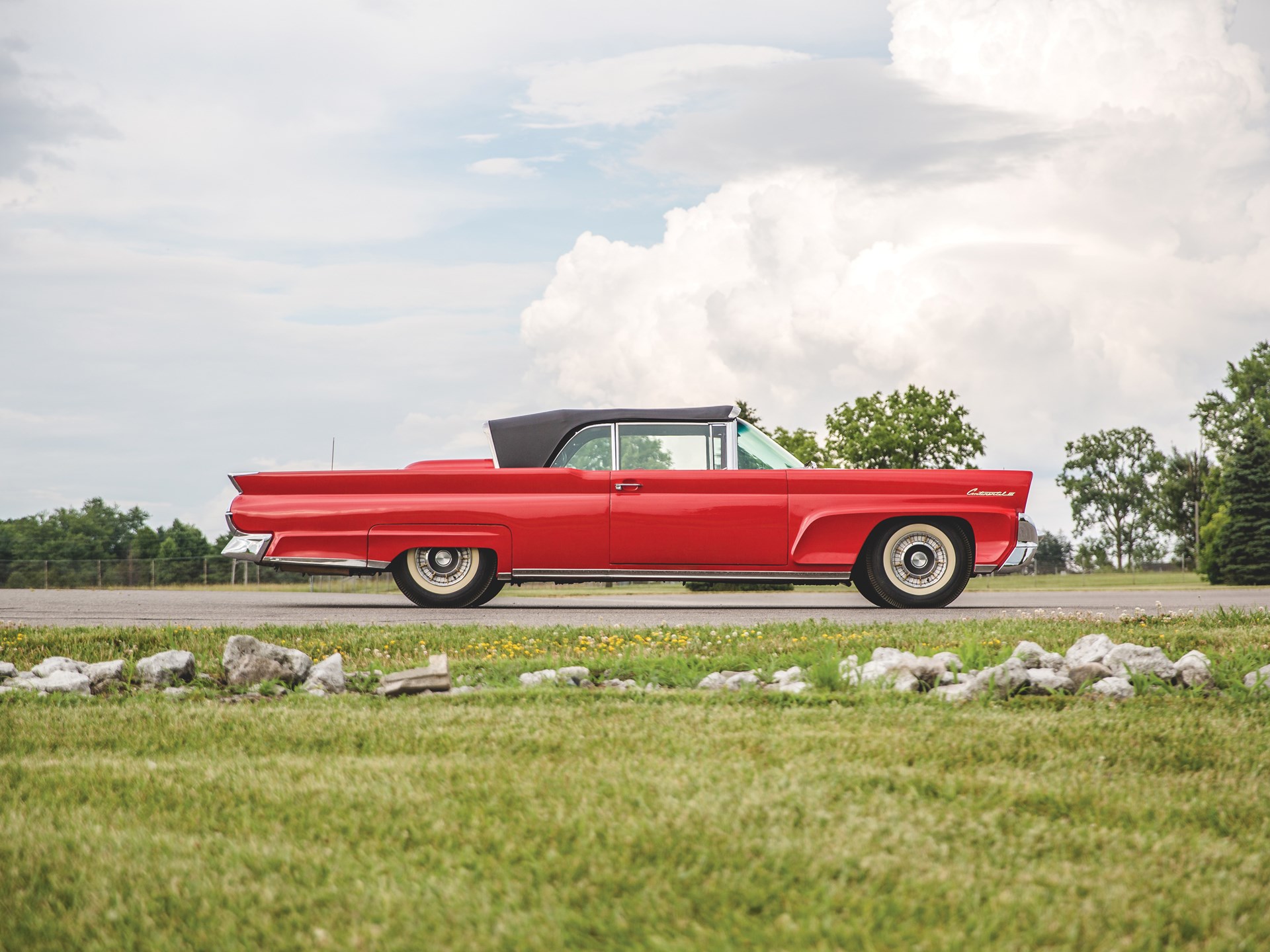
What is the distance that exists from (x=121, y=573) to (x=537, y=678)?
152 ft

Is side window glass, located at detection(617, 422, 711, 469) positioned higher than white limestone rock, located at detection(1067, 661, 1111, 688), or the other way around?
side window glass, located at detection(617, 422, 711, 469)

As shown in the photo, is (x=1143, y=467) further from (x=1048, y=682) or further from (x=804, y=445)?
(x=1048, y=682)

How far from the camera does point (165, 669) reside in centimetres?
516

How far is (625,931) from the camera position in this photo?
7.21ft

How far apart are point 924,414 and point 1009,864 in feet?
128

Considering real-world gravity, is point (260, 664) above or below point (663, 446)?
below

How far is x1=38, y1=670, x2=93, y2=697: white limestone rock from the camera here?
4.92 m

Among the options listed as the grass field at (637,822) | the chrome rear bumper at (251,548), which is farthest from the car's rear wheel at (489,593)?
the grass field at (637,822)

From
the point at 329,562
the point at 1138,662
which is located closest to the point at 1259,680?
the point at 1138,662

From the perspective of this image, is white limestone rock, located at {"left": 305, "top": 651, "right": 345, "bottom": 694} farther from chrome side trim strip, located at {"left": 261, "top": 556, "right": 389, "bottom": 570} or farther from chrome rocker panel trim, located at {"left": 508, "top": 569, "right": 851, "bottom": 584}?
chrome side trim strip, located at {"left": 261, "top": 556, "right": 389, "bottom": 570}

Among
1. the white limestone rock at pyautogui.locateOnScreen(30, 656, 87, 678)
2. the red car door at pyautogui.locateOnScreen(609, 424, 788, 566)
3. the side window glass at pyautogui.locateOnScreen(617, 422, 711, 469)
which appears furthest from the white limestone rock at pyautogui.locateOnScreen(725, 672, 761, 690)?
the side window glass at pyautogui.locateOnScreen(617, 422, 711, 469)

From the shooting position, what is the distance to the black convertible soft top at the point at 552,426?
31.6ft

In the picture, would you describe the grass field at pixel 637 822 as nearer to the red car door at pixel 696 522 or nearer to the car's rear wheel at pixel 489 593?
the red car door at pixel 696 522

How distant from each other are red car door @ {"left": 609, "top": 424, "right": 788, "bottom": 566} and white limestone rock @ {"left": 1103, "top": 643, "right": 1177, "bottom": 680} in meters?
4.27
